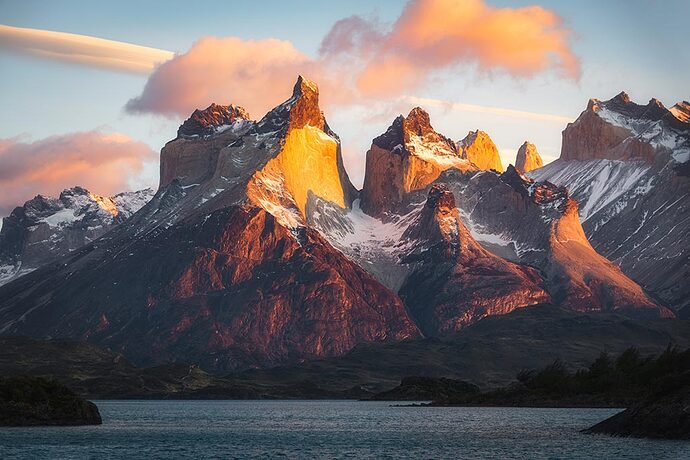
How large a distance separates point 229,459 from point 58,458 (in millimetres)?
24692

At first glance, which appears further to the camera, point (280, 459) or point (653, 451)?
point (280, 459)

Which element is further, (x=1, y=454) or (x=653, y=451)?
(x=1, y=454)

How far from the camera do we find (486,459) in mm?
196250

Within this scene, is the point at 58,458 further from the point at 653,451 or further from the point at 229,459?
the point at 653,451

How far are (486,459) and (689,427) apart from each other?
29555mm

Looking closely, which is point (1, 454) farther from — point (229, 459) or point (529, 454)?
point (529, 454)

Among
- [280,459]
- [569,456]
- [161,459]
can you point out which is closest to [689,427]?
[569,456]

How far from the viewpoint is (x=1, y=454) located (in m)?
196

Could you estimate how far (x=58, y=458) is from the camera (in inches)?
7559

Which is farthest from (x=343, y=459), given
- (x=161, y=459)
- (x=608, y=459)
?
(x=608, y=459)

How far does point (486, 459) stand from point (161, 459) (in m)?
47.7

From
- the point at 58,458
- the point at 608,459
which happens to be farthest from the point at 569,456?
the point at 58,458

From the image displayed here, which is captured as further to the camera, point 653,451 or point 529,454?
point 529,454

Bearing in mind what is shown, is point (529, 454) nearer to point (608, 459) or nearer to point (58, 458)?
point (608, 459)
